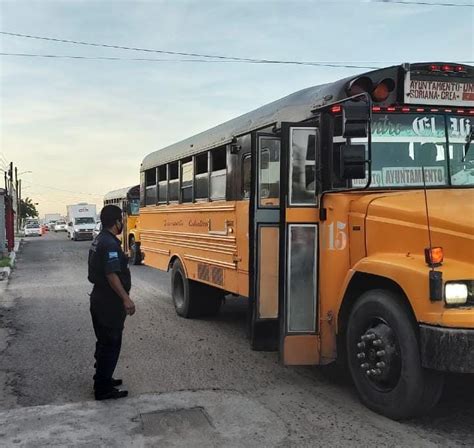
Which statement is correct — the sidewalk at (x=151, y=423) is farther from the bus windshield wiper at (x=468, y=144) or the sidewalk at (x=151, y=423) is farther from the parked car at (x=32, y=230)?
the parked car at (x=32, y=230)

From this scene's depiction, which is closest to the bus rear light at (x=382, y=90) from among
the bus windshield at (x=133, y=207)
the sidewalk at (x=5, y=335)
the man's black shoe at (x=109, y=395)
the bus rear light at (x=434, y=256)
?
the bus rear light at (x=434, y=256)

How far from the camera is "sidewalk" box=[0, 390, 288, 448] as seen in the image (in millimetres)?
4297

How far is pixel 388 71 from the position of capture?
5172 mm

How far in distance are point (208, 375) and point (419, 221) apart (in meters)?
2.83

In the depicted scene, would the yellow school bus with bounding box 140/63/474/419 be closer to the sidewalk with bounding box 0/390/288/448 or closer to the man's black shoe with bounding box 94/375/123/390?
the sidewalk with bounding box 0/390/288/448

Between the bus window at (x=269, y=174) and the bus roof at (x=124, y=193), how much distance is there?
1600cm

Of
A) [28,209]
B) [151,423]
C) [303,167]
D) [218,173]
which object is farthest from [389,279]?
[28,209]

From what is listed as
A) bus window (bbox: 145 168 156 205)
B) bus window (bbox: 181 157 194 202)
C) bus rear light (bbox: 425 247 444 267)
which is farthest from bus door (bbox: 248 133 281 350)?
bus window (bbox: 145 168 156 205)

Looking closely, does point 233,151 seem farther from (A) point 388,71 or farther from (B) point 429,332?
(B) point 429,332

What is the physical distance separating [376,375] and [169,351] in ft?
10.6

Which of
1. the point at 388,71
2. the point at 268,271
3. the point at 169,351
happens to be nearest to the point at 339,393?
the point at 268,271

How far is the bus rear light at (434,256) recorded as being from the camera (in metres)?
4.09

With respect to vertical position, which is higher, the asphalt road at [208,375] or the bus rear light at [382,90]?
the bus rear light at [382,90]

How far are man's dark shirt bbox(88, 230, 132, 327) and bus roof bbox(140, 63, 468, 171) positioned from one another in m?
2.24
